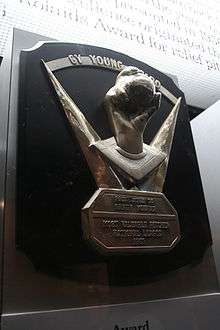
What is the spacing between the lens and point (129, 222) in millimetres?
1227

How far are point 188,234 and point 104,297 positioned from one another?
439mm

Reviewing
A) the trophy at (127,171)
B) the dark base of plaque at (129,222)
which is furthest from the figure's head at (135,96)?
the dark base of plaque at (129,222)

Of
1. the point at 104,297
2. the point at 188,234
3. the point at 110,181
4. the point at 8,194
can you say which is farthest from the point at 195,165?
the point at 8,194

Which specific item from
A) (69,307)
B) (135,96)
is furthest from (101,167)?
(69,307)

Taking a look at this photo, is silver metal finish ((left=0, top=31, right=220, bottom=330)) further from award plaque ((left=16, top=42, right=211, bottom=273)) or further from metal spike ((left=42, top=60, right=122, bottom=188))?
metal spike ((left=42, top=60, right=122, bottom=188))

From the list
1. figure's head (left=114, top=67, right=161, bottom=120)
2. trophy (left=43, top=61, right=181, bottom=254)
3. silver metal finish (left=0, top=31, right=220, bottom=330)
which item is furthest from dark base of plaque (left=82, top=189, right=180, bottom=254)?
figure's head (left=114, top=67, right=161, bottom=120)

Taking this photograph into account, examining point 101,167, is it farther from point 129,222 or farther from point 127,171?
point 129,222

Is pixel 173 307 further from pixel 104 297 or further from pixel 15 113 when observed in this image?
pixel 15 113

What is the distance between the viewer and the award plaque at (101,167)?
1.14 meters

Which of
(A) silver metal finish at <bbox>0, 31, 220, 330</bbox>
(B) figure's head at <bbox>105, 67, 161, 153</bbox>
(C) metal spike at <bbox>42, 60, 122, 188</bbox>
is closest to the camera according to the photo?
(A) silver metal finish at <bbox>0, 31, 220, 330</bbox>

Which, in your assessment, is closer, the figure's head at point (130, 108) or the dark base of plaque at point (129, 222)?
the dark base of plaque at point (129, 222)

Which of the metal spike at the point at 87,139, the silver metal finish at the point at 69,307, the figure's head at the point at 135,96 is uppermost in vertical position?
the figure's head at the point at 135,96

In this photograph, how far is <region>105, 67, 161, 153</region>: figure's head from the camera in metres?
1.41

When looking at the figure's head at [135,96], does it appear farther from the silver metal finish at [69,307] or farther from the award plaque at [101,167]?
the silver metal finish at [69,307]
